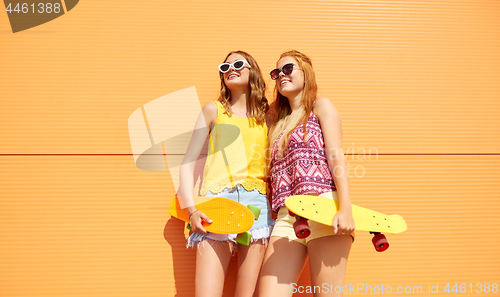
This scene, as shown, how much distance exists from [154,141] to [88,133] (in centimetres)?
46

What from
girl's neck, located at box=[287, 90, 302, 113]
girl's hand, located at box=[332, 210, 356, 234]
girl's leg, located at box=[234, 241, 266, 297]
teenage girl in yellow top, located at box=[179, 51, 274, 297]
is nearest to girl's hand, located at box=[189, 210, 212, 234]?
teenage girl in yellow top, located at box=[179, 51, 274, 297]

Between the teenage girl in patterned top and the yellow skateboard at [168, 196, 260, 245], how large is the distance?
146 millimetres

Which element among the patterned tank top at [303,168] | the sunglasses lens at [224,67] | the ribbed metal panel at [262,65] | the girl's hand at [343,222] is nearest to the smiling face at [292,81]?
the patterned tank top at [303,168]

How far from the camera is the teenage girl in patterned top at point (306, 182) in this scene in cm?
147

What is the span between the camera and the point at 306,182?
1.54m

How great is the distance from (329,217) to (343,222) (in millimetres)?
67

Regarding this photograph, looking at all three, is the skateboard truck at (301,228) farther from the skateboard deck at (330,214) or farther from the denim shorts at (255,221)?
the denim shorts at (255,221)

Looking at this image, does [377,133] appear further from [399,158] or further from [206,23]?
[206,23]

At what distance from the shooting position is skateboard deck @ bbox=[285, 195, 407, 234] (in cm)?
140

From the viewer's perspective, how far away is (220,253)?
1702 millimetres

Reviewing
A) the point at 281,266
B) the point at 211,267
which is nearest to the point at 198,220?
the point at 211,267

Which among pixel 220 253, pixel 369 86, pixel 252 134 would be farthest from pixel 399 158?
pixel 220 253

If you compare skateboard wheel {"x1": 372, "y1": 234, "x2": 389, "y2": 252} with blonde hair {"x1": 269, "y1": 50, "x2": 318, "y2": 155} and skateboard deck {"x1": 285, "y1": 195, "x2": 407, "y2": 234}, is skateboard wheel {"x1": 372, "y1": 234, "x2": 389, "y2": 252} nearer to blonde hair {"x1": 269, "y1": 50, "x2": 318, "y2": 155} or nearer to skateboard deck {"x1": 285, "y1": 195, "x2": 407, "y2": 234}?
skateboard deck {"x1": 285, "y1": 195, "x2": 407, "y2": 234}

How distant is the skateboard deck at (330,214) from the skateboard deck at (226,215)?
0.31 meters
